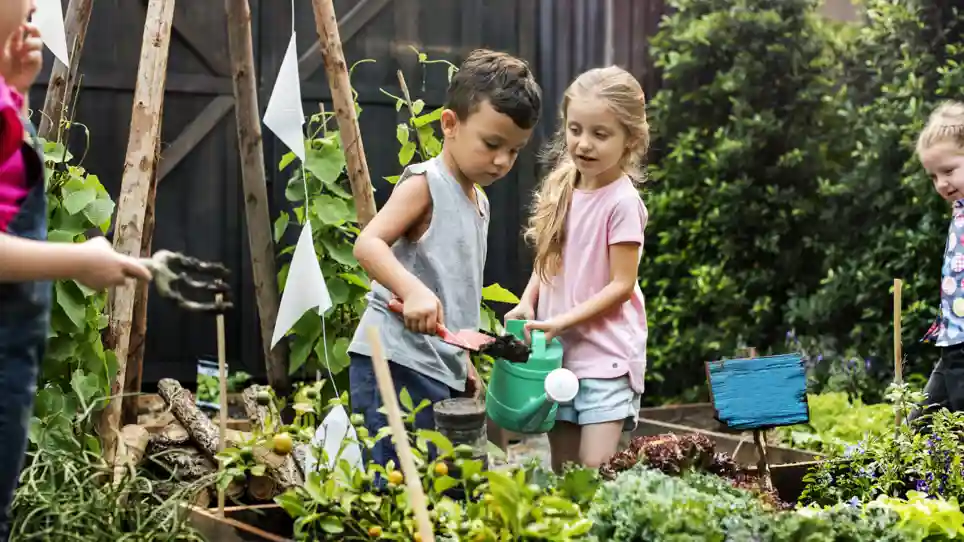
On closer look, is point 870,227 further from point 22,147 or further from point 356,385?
point 22,147

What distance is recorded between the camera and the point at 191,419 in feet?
11.4

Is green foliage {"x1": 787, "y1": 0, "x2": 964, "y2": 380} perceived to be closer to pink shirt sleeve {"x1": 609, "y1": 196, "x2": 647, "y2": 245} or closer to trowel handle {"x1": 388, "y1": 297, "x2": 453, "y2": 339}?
pink shirt sleeve {"x1": 609, "y1": 196, "x2": 647, "y2": 245}

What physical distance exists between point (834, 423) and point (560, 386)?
7.84 feet

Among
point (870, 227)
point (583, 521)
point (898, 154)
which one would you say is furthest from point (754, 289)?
point (583, 521)

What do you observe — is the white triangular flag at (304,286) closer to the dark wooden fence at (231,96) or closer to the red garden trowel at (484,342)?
the red garden trowel at (484,342)

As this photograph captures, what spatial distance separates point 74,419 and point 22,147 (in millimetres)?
1378

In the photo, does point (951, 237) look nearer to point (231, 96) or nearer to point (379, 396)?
point (379, 396)

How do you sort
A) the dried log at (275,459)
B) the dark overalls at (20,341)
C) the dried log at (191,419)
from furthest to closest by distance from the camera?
the dried log at (191,419), the dried log at (275,459), the dark overalls at (20,341)

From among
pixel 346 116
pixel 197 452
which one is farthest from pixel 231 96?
pixel 197 452

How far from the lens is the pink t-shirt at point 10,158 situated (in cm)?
149

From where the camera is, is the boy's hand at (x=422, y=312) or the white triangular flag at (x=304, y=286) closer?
the boy's hand at (x=422, y=312)

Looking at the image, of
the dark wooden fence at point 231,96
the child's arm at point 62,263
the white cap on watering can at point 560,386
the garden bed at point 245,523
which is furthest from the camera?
the dark wooden fence at point 231,96

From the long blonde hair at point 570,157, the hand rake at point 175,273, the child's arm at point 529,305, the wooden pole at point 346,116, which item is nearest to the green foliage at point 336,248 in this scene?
the wooden pole at point 346,116

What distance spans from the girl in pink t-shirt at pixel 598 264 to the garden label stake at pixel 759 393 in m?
0.20
